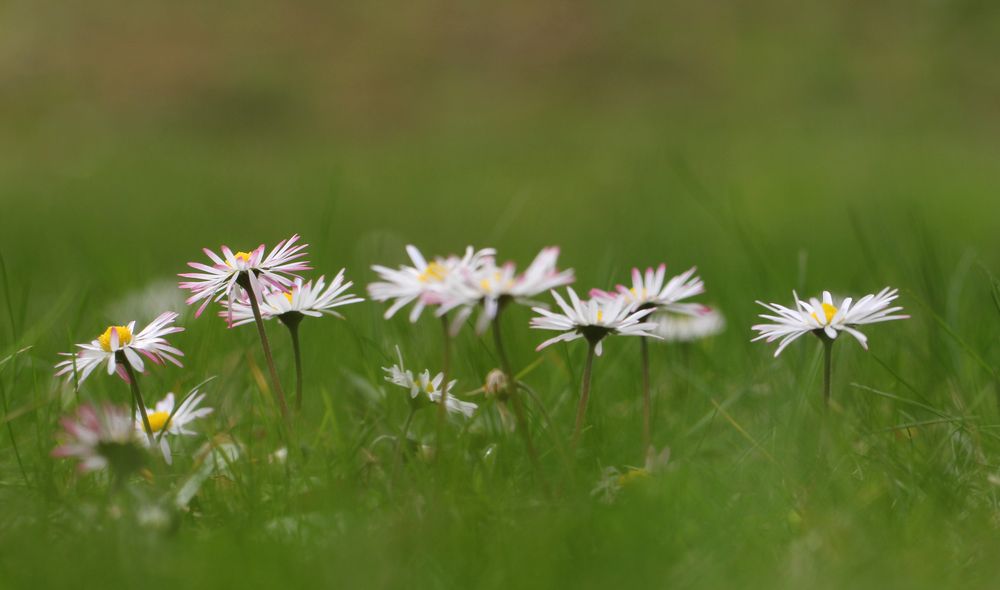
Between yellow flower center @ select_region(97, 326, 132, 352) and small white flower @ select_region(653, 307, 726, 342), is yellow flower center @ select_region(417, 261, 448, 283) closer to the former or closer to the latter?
yellow flower center @ select_region(97, 326, 132, 352)

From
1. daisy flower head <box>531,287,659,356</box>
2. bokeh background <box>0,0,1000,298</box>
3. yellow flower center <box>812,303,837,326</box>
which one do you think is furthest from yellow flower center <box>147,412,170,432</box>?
yellow flower center <box>812,303,837,326</box>

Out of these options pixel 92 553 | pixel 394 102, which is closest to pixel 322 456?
pixel 92 553

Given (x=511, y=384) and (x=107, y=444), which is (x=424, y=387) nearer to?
(x=511, y=384)

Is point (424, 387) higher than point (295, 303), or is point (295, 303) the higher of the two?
point (295, 303)

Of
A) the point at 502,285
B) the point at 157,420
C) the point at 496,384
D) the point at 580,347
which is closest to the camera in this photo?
the point at 502,285

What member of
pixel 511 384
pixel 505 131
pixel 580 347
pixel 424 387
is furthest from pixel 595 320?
pixel 505 131

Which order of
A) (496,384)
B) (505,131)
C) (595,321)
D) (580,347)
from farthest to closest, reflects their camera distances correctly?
(505,131) → (580,347) → (496,384) → (595,321)
